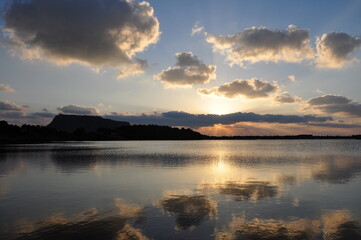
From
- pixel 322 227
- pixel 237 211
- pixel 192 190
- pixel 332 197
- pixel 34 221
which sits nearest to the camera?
pixel 322 227

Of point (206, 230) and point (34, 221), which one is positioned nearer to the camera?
point (206, 230)

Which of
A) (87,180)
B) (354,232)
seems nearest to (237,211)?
(354,232)

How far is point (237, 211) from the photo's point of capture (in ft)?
67.6

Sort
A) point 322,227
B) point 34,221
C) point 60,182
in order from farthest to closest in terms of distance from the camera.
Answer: point 60,182
point 34,221
point 322,227

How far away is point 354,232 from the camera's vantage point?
1616cm

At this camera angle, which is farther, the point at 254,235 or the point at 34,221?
the point at 34,221

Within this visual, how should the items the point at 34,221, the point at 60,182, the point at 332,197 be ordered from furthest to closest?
the point at 60,182
the point at 332,197
the point at 34,221

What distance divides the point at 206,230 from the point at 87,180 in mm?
24672

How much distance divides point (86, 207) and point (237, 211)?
12.2 m

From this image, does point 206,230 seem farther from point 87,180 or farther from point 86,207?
point 87,180

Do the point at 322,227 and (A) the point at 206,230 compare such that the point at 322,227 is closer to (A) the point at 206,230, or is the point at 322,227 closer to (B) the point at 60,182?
(A) the point at 206,230

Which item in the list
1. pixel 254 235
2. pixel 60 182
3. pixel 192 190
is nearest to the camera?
pixel 254 235

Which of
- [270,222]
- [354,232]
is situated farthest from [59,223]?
[354,232]

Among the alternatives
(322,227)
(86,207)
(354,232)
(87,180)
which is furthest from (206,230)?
(87,180)
